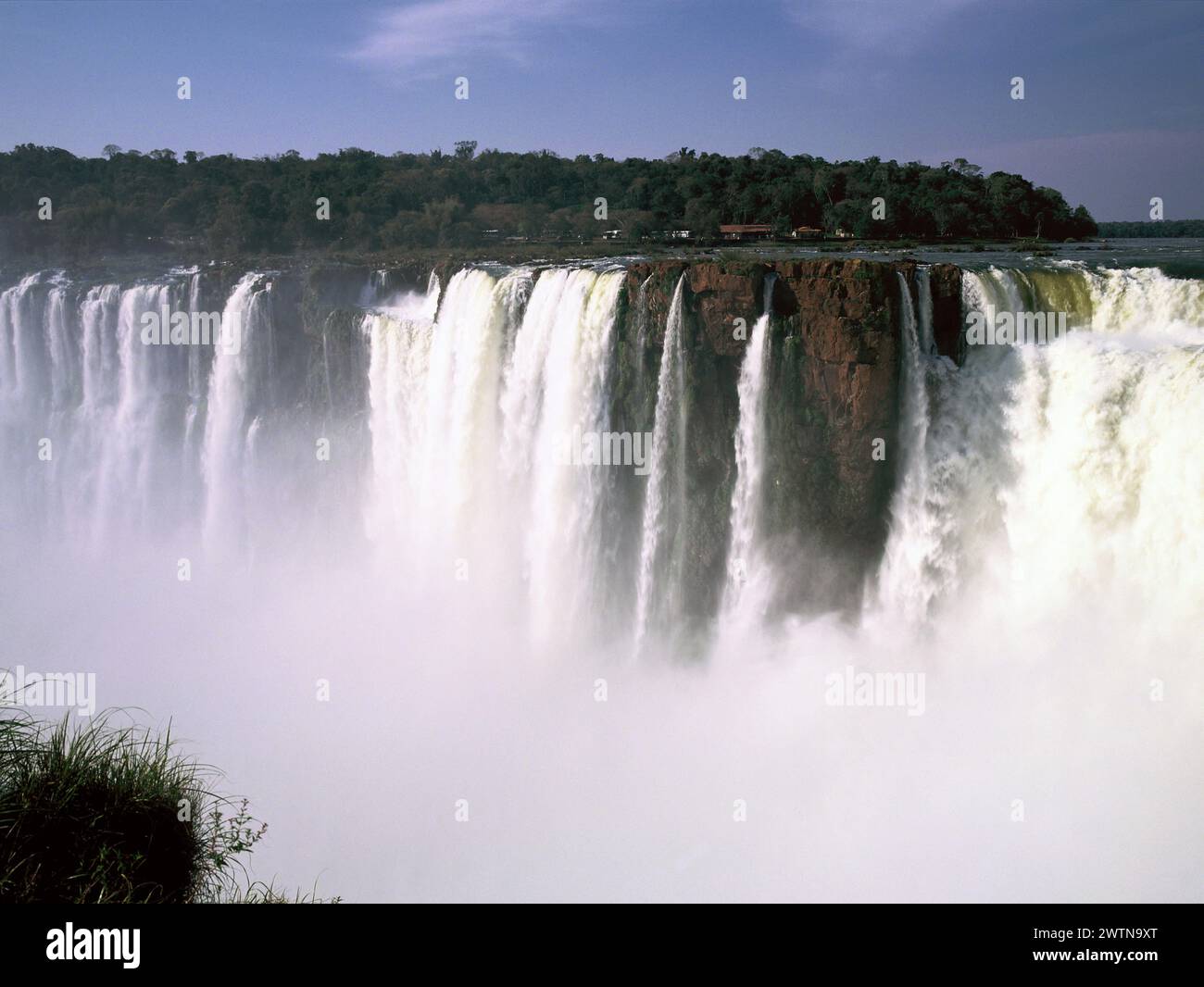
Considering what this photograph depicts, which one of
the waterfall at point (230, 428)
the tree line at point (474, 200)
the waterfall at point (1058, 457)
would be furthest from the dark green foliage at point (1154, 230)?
the waterfall at point (230, 428)

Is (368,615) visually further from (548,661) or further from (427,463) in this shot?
(548,661)

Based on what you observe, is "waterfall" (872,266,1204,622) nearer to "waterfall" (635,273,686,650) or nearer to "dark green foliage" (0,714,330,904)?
"waterfall" (635,273,686,650)

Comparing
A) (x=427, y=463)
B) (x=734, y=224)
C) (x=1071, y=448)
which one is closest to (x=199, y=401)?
(x=427, y=463)

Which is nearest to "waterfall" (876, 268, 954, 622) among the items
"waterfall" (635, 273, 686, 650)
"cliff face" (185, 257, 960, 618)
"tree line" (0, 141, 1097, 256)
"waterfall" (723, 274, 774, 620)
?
"cliff face" (185, 257, 960, 618)

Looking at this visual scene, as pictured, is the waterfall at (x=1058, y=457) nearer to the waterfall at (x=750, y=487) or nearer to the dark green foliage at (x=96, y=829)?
the waterfall at (x=750, y=487)

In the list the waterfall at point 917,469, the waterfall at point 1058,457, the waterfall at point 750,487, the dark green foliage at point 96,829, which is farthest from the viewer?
the waterfall at point 750,487

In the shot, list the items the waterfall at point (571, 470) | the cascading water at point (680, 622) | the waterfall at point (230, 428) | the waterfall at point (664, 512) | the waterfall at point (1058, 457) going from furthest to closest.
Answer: the waterfall at point (230, 428), the waterfall at point (571, 470), the waterfall at point (664, 512), the cascading water at point (680, 622), the waterfall at point (1058, 457)
